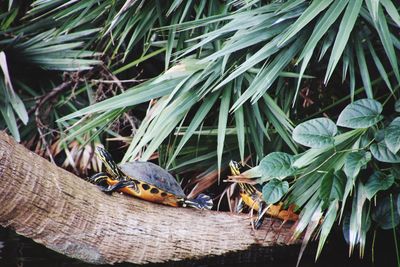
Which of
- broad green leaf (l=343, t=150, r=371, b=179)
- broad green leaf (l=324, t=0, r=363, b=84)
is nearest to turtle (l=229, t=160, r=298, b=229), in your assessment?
broad green leaf (l=343, t=150, r=371, b=179)

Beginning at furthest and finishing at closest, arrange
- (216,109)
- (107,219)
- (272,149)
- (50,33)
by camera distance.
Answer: (50,33)
(216,109)
(272,149)
(107,219)

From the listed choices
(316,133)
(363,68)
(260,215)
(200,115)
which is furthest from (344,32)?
(260,215)

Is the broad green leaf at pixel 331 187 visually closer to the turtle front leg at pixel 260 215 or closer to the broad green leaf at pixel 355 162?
the broad green leaf at pixel 355 162

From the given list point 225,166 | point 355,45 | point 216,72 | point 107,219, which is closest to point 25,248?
point 107,219

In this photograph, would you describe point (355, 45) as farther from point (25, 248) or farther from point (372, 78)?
point (25, 248)

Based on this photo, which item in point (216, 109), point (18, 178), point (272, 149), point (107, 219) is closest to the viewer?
point (18, 178)

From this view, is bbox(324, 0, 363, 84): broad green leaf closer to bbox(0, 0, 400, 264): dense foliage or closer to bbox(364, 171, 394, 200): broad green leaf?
bbox(0, 0, 400, 264): dense foliage
